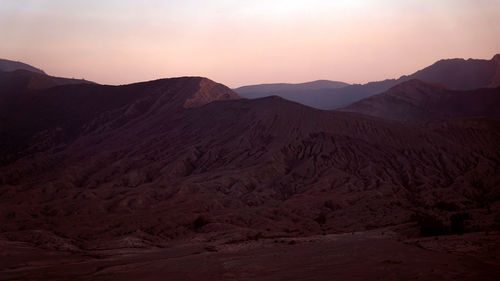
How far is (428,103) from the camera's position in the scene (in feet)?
355

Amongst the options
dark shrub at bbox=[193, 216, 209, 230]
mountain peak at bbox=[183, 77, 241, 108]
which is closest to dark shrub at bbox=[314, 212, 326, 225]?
dark shrub at bbox=[193, 216, 209, 230]

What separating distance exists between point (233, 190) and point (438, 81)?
11808 centimetres

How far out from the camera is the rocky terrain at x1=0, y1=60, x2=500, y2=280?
19.7 meters

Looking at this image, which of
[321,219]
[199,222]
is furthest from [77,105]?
[321,219]

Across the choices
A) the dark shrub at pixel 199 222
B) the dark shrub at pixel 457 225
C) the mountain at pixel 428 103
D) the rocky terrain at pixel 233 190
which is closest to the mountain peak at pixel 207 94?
the rocky terrain at pixel 233 190

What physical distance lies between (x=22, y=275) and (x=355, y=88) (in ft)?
545

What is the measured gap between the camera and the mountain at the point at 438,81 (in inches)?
5438

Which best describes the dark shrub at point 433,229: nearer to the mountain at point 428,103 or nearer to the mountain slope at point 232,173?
the mountain slope at point 232,173

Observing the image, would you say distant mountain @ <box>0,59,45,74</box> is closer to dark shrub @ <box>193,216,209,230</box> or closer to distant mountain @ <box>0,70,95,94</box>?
distant mountain @ <box>0,70,95,94</box>

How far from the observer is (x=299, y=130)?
200 feet

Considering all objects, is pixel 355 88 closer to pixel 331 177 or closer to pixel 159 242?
pixel 331 177

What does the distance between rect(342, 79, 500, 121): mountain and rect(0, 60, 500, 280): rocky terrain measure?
37023mm

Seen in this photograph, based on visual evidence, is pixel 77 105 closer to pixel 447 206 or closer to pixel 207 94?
pixel 207 94

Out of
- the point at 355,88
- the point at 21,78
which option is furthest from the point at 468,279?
the point at 355,88
